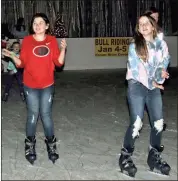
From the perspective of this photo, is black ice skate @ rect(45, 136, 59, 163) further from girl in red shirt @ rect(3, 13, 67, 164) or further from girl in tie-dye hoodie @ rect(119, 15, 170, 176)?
girl in tie-dye hoodie @ rect(119, 15, 170, 176)

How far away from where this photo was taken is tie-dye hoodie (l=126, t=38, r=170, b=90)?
4.15m

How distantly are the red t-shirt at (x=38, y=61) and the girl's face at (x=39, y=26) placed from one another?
10cm

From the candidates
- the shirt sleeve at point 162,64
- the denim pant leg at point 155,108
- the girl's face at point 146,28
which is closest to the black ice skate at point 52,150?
Result: the denim pant leg at point 155,108

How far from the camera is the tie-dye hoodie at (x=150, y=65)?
13.6 ft

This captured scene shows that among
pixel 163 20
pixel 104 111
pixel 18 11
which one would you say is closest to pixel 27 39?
pixel 104 111

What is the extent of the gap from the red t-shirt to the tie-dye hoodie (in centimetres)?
85

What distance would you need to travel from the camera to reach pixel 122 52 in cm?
1544

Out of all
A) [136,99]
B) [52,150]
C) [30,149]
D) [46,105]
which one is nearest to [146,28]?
[136,99]

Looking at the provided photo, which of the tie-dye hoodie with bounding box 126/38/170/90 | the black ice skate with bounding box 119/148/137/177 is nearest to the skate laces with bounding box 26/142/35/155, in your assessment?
the black ice skate with bounding box 119/148/137/177

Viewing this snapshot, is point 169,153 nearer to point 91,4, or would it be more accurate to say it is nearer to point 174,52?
point 174,52

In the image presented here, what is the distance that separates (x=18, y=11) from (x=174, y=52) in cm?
626

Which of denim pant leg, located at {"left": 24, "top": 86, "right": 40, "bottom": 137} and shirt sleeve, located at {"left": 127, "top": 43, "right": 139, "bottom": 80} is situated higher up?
shirt sleeve, located at {"left": 127, "top": 43, "right": 139, "bottom": 80}

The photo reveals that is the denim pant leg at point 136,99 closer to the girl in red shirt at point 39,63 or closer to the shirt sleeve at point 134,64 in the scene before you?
the shirt sleeve at point 134,64

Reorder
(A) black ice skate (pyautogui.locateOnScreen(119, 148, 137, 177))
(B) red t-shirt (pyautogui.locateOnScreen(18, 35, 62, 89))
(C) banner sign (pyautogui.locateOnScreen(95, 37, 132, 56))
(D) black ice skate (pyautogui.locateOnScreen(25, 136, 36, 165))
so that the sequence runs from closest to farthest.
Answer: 1. (A) black ice skate (pyautogui.locateOnScreen(119, 148, 137, 177))
2. (B) red t-shirt (pyautogui.locateOnScreen(18, 35, 62, 89))
3. (D) black ice skate (pyautogui.locateOnScreen(25, 136, 36, 165))
4. (C) banner sign (pyautogui.locateOnScreen(95, 37, 132, 56))
